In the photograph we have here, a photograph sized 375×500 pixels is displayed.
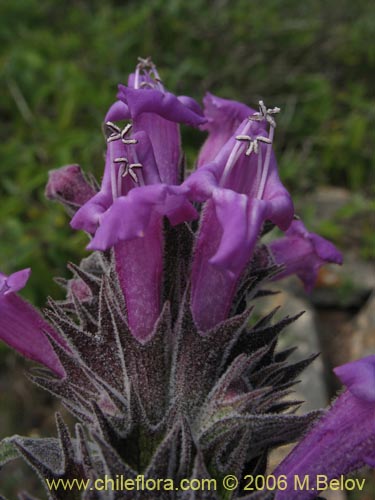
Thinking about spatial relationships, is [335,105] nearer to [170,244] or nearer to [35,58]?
[35,58]

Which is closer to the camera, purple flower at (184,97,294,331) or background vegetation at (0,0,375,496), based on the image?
purple flower at (184,97,294,331)

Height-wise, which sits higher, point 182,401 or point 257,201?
point 257,201

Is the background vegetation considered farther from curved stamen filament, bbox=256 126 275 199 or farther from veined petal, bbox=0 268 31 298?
curved stamen filament, bbox=256 126 275 199

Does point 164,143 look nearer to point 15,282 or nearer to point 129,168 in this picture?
point 129,168

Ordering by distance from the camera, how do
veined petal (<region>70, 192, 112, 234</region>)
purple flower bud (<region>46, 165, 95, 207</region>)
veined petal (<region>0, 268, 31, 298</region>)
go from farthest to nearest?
purple flower bud (<region>46, 165, 95, 207</region>)
veined petal (<region>0, 268, 31, 298</region>)
veined petal (<region>70, 192, 112, 234</region>)

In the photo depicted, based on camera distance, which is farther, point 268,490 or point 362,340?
point 362,340

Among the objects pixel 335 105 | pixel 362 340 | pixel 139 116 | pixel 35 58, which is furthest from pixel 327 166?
pixel 139 116

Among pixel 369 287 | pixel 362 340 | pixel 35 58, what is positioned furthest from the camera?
pixel 369 287

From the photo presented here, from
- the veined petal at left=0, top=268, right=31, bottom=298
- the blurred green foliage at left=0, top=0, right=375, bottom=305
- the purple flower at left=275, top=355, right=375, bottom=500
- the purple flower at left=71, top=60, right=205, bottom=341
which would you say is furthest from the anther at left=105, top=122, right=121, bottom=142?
the blurred green foliage at left=0, top=0, right=375, bottom=305
